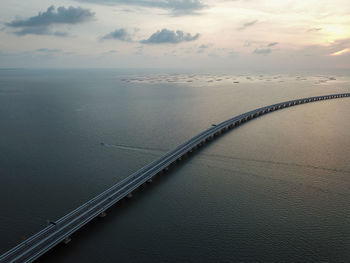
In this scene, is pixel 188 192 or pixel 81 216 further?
pixel 188 192

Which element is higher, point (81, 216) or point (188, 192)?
point (81, 216)

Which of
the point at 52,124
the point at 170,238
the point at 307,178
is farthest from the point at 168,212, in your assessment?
the point at 52,124

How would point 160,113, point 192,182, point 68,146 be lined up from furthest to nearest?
point 160,113 → point 68,146 → point 192,182

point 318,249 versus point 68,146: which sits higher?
point 68,146

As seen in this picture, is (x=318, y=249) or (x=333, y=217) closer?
(x=318, y=249)

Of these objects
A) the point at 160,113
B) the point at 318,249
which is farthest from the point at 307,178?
the point at 160,113

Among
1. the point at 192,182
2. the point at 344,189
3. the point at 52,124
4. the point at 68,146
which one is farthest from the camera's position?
the point at 52,124

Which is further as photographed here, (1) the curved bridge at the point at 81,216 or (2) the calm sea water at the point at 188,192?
(2) the calm sea water at the point at 188,192

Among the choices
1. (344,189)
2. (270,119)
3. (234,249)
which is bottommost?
(234,249)

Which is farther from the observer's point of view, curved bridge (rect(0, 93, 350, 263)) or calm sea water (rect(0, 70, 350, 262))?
calm sea water (rect(0, 70, 350, 262))

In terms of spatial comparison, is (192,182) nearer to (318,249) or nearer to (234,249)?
(234,249)
